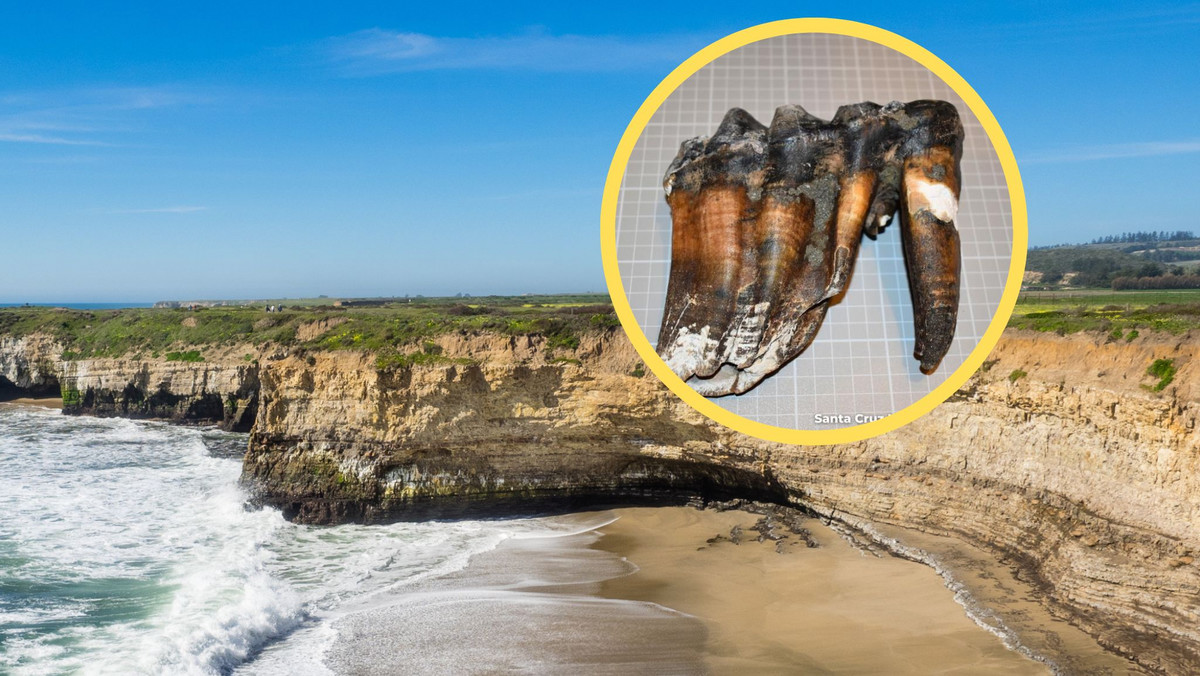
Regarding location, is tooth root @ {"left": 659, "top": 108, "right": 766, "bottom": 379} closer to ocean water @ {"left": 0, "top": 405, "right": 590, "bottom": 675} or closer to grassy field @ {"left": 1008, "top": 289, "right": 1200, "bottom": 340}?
ocean water @ {"left": 0, "top": 405, "right": 590, "bottom": 675}

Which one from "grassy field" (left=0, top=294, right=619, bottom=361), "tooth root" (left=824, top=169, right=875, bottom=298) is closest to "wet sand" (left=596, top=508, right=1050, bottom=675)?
"grassy field" (left=0, top=294, right=619, bottom=361)

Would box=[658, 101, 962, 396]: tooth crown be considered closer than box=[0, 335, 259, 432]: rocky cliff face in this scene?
Yes

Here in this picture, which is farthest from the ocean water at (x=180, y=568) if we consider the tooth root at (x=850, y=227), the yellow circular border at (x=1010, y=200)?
the tooth root at (x=850, y=227)

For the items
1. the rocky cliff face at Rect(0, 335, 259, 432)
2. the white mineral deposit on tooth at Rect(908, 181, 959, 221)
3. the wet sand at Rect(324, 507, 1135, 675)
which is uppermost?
the white mineral deposit on tooth at Rect(908, 181, 959, 221)

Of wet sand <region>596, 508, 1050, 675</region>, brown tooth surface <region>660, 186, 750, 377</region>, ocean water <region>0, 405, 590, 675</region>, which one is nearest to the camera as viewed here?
brown tooth surface <region>660, 186, 750, 377</region>

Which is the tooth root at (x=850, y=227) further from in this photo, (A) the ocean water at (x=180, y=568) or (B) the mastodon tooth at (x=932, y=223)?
(A) the ocean water at (x=180, y=568)

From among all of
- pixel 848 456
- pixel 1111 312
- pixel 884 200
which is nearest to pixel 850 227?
pixel 884 200

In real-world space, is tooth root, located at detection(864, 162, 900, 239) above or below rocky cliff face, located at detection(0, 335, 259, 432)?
above
